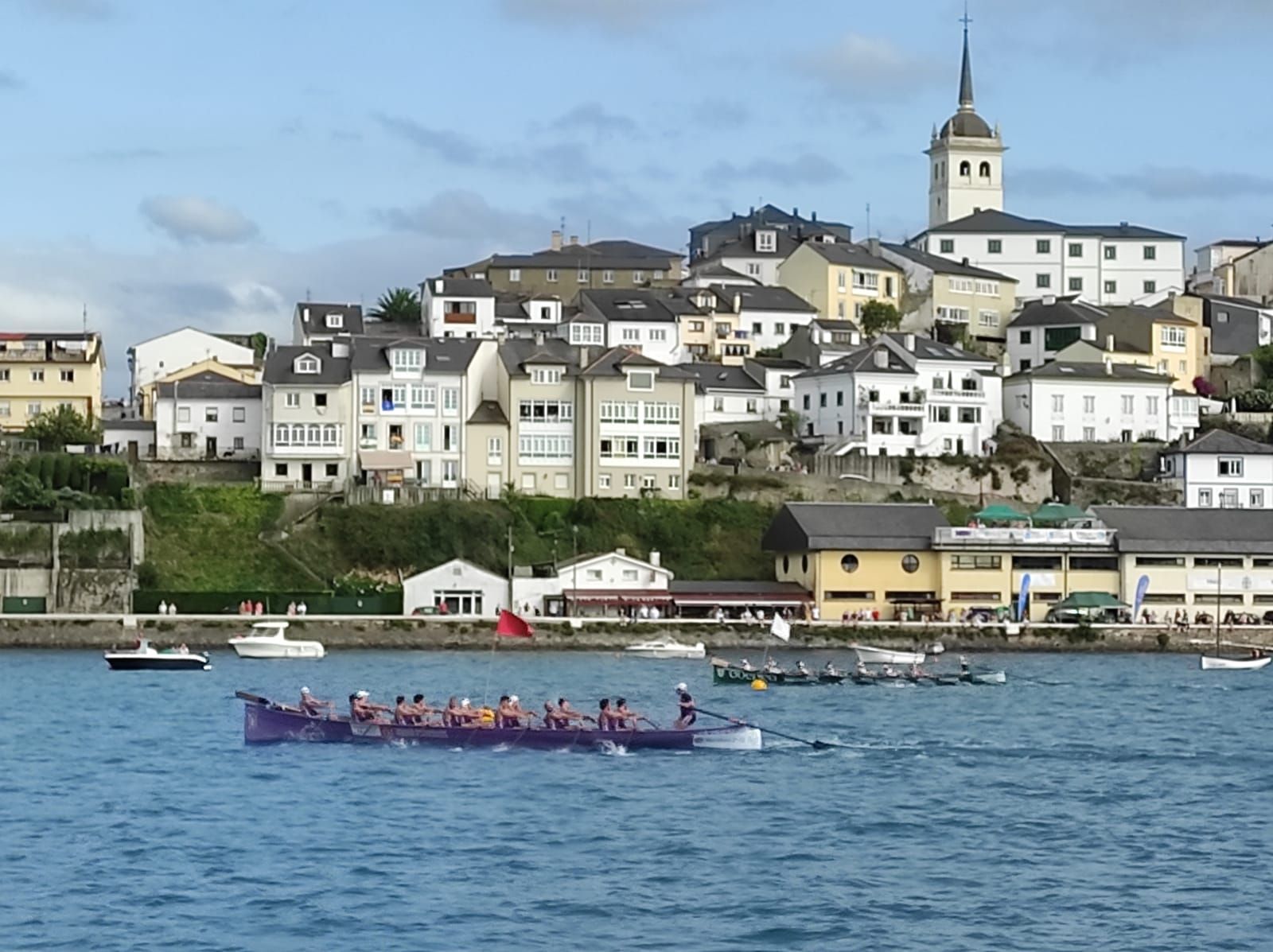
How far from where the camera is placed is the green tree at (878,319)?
121 m

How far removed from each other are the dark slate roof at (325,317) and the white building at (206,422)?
13036 millimetres

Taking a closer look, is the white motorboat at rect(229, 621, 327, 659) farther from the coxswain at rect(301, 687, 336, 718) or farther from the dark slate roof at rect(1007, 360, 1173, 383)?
the dark slate roof at rect(1007, 360, 1173, 383)

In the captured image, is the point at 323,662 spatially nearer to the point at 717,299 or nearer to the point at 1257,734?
the point at 1257,734

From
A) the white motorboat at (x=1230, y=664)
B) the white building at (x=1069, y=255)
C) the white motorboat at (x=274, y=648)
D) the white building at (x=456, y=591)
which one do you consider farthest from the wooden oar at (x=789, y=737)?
the white building at (x=1069, y=255)

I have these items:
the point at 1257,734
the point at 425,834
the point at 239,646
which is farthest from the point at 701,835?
the point at 239,646

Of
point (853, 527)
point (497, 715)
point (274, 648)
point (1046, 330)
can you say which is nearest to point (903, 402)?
point (853, 527)

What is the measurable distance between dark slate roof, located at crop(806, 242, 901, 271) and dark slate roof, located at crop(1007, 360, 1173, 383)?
19.0 meters

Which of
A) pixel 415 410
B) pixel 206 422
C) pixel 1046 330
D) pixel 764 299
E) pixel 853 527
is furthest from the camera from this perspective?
pixel 764 299

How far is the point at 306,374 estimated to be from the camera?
3819 inches

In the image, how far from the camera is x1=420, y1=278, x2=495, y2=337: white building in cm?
11356

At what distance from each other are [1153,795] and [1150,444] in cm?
6138

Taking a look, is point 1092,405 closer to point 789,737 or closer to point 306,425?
Answer: point 306,425

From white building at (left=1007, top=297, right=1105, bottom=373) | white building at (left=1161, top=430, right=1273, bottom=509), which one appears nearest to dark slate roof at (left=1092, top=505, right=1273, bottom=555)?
white building at (left=1161, top=430, right=1273, bottom=509)

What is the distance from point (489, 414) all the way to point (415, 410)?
3056 mm
